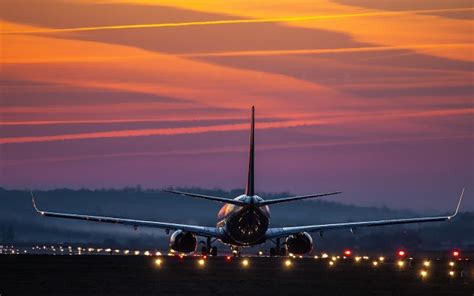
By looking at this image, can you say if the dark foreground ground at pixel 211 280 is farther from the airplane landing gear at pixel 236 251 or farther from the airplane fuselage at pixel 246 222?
the airplane landing gear at pixel 236 251

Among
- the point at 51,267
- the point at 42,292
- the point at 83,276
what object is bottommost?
the point at 42,292

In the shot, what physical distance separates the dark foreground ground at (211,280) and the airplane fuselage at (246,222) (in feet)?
85.4

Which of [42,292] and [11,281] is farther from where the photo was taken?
[11,281]

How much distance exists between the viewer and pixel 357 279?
207 feet

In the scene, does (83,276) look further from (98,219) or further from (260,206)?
(98,219)

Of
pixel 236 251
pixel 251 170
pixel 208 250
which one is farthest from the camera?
pixel 208 250

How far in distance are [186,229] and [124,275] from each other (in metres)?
50.7

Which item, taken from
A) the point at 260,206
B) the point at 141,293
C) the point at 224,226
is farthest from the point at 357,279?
the point at 224,226

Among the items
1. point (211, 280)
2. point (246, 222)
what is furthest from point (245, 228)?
point (211, 280)

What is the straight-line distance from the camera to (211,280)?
59.8 m

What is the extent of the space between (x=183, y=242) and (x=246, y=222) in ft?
28.4

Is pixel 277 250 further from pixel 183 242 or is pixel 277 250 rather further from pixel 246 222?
pixel 246 222

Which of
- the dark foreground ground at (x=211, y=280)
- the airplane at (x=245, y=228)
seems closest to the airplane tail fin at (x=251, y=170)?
the airplane at (x=245, y=228)

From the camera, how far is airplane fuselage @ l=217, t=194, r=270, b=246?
4104 inches
